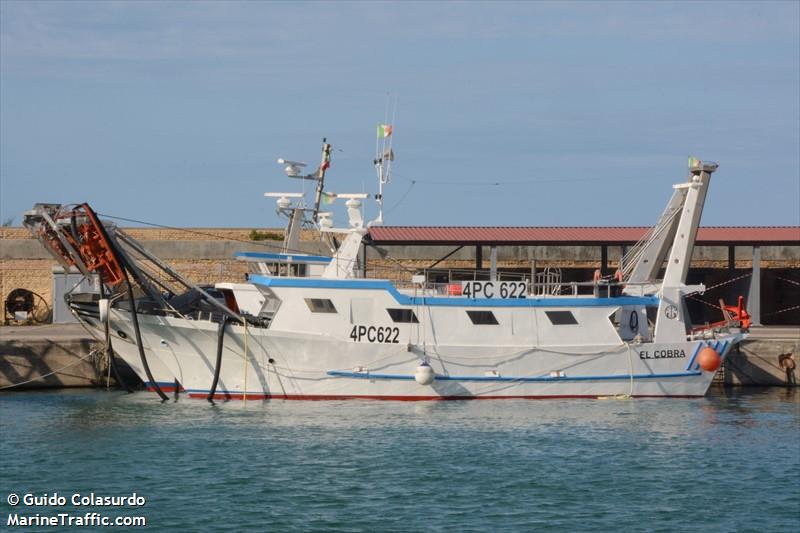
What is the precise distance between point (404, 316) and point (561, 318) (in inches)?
145

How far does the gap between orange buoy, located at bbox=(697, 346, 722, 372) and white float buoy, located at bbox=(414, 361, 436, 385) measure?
6522mm

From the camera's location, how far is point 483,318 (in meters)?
26.8

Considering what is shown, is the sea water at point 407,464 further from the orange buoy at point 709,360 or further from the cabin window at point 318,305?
the cabin window at point 318,305

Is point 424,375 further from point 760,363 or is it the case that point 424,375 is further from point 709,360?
point 760,363

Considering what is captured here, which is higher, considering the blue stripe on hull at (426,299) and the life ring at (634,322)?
the blue stripe on hull at (426,299)

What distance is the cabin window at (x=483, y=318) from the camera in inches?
1051

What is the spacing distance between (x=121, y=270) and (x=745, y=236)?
19.6 metres

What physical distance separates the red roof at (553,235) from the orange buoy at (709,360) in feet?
24.7

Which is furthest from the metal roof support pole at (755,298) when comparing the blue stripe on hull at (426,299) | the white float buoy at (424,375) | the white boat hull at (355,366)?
the white float buoy at (424,375)

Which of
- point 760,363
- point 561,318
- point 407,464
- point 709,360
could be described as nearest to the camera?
point 407,464

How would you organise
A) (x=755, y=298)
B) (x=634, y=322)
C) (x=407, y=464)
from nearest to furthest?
1. (x=407, y=464)
2. (x=634, y=322)
3. (x=755, y=298)

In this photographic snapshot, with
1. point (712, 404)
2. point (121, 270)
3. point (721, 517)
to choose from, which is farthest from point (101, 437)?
point (712, 404)

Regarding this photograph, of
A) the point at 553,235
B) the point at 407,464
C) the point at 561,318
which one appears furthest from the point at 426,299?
the point at 553,235

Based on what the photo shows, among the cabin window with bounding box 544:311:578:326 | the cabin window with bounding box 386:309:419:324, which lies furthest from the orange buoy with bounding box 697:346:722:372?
the cabin window with bounding box 386:309:419:324
